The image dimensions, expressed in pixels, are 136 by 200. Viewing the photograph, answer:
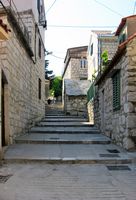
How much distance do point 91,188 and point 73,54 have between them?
111ft

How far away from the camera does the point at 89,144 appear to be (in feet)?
37.9

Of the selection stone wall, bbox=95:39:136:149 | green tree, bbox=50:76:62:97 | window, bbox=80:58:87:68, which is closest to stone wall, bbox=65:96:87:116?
stone wall, bbox=95:39:136:149

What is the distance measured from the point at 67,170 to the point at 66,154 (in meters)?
1.66

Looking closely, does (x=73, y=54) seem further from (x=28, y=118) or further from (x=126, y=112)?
(x=126, y=112)

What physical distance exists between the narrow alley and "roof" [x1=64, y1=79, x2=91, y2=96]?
12.5 metres

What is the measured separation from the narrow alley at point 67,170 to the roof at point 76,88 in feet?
41.1

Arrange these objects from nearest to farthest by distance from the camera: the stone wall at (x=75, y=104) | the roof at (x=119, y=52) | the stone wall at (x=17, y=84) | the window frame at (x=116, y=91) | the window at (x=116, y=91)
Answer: the roof at (x=119, y=52)
the stone wall at (x=17, y=84)
the window frame at (x=116, y=91)
the window at (x=116, y=91)
the stone wall at (x=75, y=104)

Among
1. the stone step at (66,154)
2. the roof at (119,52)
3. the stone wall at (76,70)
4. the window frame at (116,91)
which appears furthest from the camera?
the stone wall at (76,70)

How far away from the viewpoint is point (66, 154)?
9.30 metres

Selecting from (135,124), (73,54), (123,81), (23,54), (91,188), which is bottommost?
(91,188)

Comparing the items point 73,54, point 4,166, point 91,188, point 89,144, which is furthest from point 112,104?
point 73,54

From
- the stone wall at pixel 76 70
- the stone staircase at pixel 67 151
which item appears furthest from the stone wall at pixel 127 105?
the stone wall at pixel 76 70

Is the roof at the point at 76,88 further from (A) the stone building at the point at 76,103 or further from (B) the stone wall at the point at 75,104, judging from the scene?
(B) the stone wall at the point at 75,104

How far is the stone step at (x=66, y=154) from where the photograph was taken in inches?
334
